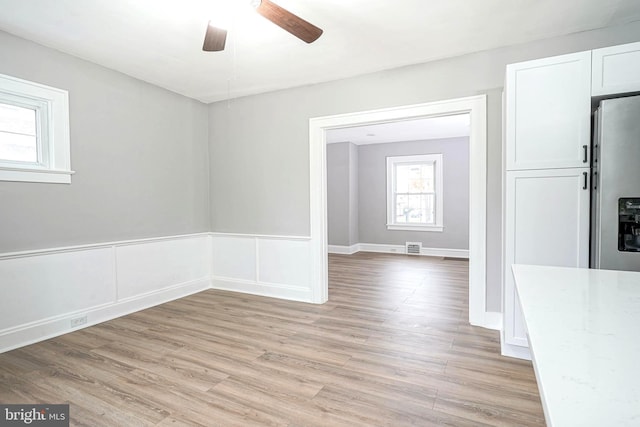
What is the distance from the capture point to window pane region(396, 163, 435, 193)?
7469 millimetres

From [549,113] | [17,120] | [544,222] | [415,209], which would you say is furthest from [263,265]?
[415,209]

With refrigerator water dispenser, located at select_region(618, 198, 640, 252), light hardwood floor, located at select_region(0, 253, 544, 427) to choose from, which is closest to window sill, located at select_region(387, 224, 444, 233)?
light hardwood floor, located at select_region(0, 253, 544, 427)

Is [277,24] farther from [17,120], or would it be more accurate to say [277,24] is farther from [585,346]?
[17,120]

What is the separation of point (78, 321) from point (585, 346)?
387 cm

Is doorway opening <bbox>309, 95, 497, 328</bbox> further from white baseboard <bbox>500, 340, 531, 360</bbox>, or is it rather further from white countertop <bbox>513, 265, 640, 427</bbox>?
white countertop <bbox>513, 265, 640, 427</bbox>

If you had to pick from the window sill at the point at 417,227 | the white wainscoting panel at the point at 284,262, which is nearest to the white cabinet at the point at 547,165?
the white wainscoting panel at the point at 284,262

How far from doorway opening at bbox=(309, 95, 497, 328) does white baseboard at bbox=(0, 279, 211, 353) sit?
6.03ft

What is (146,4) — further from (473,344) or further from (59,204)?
(473,344)

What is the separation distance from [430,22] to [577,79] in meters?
1.14

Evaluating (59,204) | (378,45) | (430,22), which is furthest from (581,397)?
(59,204)

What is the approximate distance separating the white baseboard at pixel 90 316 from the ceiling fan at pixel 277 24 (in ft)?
9.16

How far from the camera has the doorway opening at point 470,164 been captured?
10.1 ft

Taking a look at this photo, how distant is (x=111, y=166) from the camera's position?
3.45m

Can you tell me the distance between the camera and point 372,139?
734 cm
